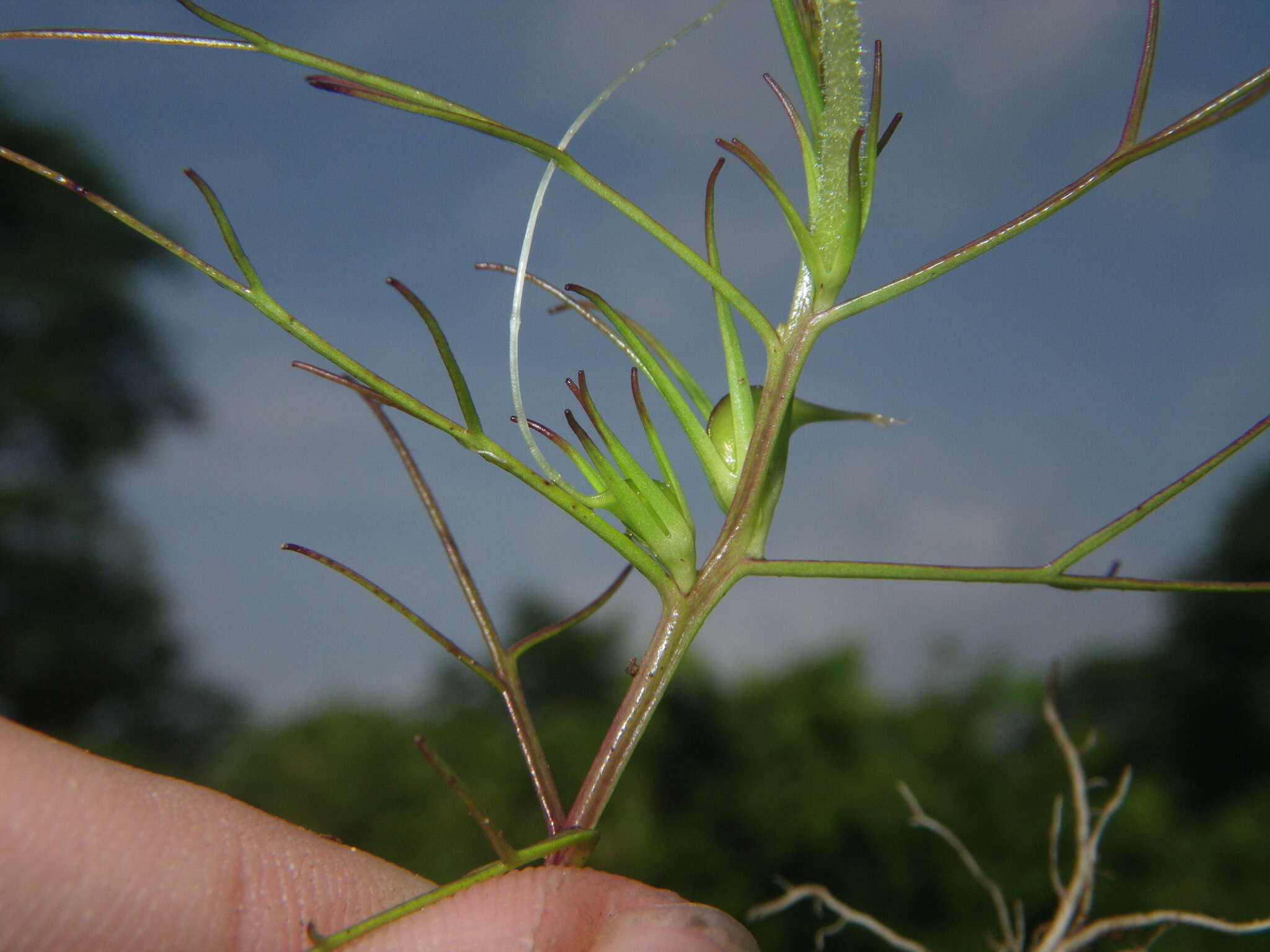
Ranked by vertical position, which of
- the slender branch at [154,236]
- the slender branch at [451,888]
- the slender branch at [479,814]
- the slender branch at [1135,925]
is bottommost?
the slender branch at [1135,925]

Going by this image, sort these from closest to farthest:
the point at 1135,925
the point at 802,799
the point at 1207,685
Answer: the point at 1135,925 < the point at 802,799 < the point at 1207,685

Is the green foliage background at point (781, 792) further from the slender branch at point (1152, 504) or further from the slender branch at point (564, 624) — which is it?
the slender branch at point (1152, 504)

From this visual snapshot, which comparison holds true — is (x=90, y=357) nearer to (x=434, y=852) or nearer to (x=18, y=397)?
(x=18, y=397)

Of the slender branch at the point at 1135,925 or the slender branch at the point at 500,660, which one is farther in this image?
the slender branch at the point at 1135,925

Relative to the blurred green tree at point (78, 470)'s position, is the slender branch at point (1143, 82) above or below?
above

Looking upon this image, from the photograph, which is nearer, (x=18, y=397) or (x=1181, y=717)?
(x=1181, y=717)

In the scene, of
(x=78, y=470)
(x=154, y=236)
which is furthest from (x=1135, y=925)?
(x=78, y=470)

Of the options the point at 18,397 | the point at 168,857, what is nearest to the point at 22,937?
the point at 168,857

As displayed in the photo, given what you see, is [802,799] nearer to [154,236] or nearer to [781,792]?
[781,792]

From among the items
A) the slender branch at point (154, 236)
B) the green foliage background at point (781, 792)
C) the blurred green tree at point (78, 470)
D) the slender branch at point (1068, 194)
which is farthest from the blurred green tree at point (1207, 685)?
the blurred green tree at point (78, 470)
